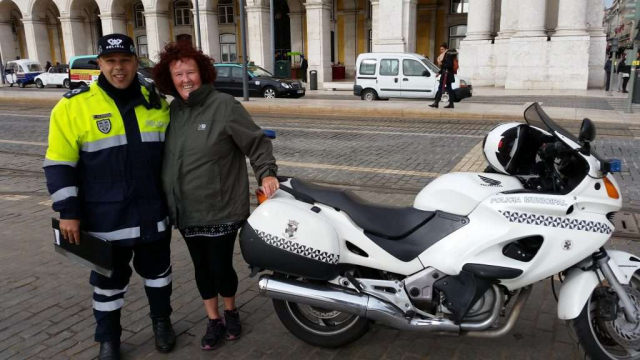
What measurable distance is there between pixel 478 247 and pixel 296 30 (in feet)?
117

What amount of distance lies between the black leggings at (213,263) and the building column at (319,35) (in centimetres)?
2693

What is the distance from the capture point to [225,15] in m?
39.6

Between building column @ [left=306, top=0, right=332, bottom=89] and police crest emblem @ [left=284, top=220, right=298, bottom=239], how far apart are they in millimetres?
27276

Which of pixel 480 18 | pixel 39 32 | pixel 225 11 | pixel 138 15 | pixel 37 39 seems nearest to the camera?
pixel 480 18

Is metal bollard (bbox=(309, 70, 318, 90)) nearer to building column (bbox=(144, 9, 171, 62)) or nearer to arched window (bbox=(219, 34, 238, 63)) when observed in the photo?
building column (bbox=(144, 9, 171, 62))

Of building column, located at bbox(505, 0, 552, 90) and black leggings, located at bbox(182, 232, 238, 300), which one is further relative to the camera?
building column, located at bbox(505, 0, 552, 90)

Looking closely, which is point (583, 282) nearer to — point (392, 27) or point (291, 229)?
point (291, 229)

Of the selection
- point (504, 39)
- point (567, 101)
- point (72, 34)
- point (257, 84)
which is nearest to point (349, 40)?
point (504, 39)

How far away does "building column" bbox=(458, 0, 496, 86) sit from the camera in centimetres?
2491

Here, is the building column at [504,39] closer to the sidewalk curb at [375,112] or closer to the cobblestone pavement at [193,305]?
the sidewalk curb at [375,112]

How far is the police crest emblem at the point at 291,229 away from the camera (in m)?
2.86

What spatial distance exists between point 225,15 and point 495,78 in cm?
2238

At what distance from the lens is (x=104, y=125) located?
2.80 metres

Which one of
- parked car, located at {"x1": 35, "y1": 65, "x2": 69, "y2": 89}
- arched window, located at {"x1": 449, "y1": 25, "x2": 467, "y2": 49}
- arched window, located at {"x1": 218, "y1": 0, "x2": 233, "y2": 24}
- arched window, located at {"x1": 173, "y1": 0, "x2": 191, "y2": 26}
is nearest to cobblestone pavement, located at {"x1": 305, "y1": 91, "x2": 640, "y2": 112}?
arched window, located at {"x1": 449, "y1": 25, "x2": 467, "y2": 49}
